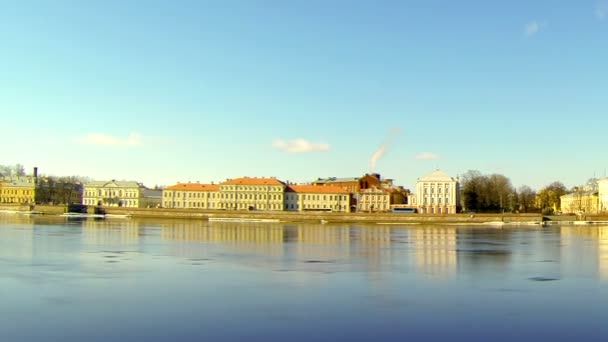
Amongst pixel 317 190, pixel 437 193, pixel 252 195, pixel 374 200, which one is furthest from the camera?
pixel 374 200

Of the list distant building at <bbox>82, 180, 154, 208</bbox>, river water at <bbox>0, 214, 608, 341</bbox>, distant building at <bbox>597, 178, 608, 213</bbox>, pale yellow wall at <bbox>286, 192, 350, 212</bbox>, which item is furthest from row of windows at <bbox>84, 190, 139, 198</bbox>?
river water at <bbox>0, 214, 608, 341</bbox>

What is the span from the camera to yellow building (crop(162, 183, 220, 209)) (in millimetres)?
108250

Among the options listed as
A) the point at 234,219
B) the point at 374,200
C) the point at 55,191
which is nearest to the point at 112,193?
the point at 55,191

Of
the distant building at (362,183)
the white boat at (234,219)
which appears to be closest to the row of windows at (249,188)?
the distant building at (362,183)

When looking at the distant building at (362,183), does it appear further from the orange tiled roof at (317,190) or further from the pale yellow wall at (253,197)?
the pale yellow wall at (253,197)

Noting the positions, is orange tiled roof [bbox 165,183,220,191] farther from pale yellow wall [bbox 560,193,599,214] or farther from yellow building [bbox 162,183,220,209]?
pale yellow wall [bbox 560,193,599,214]

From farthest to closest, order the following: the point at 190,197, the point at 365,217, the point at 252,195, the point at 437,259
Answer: the point at 190,197 → the point at 252,195 → the point at 365,217 → the point at 437,259

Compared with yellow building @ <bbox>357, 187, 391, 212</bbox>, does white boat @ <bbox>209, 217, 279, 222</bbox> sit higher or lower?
lower

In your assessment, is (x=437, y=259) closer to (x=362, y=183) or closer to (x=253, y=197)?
(x=253, y=197)

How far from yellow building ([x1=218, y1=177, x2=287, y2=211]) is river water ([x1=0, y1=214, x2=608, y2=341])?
75.4 m

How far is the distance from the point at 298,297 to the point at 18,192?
4587 inches

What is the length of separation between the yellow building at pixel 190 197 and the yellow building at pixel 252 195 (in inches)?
79.3

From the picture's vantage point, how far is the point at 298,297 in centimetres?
1791

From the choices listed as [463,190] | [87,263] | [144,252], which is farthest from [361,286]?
[463,190]
